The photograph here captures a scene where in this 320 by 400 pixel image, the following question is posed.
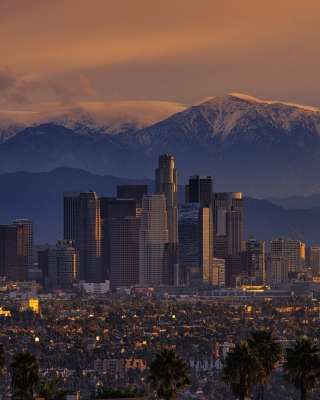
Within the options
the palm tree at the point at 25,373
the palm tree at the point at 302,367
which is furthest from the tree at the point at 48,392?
the palm tree at the point at 302,367

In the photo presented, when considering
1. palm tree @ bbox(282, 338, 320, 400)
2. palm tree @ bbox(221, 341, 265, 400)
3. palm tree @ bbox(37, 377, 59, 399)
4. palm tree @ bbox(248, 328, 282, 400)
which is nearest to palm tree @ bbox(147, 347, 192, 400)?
palm tree @ bbox(221, 341, 265, 400)

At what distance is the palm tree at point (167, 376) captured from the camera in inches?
4771

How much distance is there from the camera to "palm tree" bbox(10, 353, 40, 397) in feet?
417

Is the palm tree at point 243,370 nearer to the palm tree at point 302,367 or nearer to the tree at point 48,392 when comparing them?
Answer: the palm tree at point 302,367

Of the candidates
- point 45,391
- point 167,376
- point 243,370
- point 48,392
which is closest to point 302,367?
point 243,370

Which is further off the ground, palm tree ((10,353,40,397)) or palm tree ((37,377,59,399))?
palm tree ((10,353,40,397))

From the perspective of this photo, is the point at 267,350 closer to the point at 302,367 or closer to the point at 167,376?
the point at 302,367

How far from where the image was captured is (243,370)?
12238 centimetres

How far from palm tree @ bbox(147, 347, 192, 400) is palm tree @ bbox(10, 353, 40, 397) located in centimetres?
1032

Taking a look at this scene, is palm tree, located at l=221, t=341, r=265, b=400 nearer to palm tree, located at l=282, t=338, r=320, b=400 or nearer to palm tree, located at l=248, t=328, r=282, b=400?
palm tree, located at l=282, t=338, r=320, b=400

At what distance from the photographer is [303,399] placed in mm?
125000

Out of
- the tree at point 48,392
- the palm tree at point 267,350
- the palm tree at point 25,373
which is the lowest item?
the tree at point 48,392

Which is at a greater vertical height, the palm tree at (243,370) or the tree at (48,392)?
the palm tree at (243,370)

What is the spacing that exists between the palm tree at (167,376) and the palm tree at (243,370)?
3296mm
